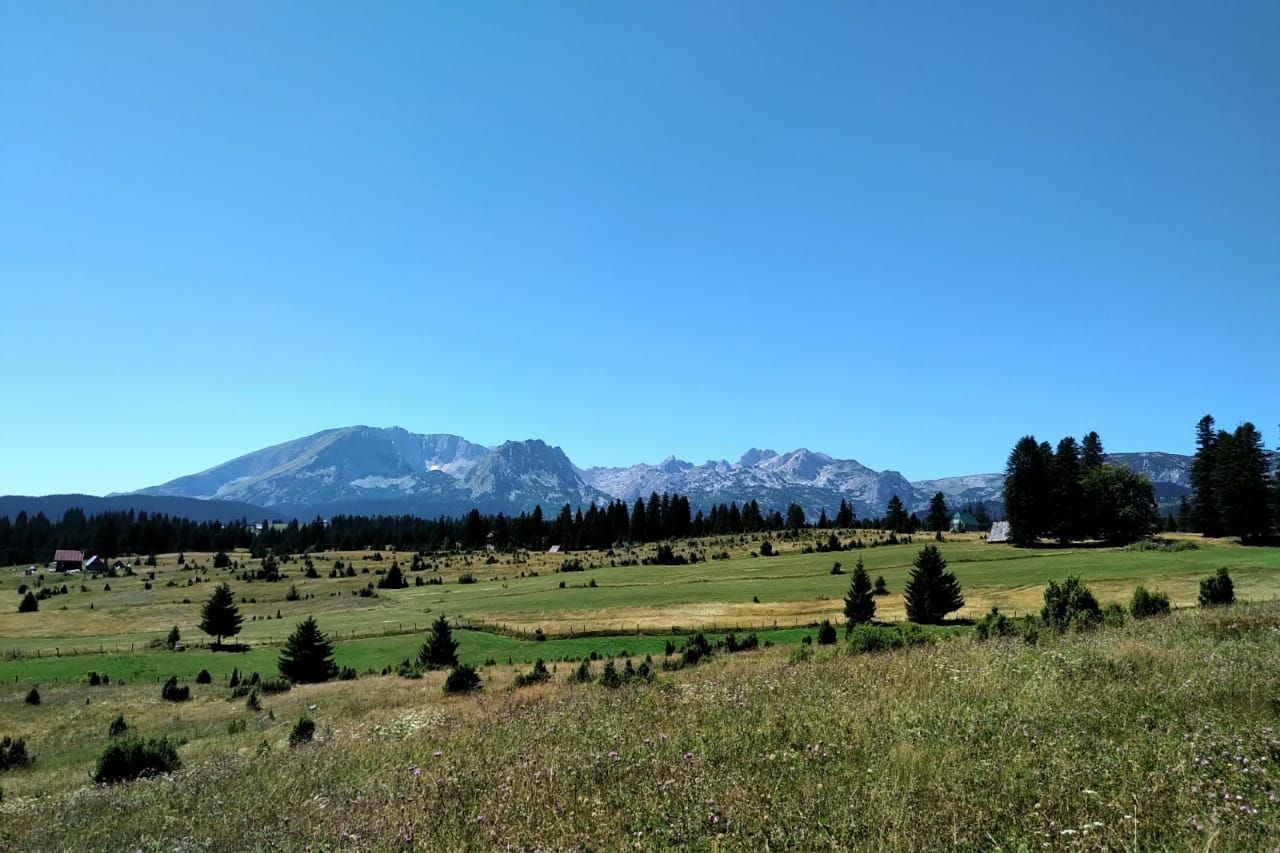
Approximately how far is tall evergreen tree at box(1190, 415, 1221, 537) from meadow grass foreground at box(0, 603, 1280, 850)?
116 meters

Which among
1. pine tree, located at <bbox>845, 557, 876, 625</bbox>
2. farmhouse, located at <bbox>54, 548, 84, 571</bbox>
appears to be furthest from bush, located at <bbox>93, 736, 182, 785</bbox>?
farmhouse, located at <bbox>54, 548, 84, 571</bbox>

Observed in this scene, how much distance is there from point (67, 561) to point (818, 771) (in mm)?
201778

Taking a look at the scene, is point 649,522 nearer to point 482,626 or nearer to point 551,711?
point 482,626

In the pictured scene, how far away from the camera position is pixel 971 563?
86.6 metres

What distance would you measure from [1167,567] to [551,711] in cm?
7238

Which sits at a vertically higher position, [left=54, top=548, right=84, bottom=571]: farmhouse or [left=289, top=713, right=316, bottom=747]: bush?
[left=289, top=713, right=316, bottom=747]: bush

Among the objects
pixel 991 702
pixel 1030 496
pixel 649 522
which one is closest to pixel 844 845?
pixel 991 702

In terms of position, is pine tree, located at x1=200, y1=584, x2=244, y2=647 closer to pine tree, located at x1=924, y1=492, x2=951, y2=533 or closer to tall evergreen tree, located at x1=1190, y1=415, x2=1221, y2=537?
tall evergreen tree, located at x1=1190, y1=415, x2=1221, y2=537

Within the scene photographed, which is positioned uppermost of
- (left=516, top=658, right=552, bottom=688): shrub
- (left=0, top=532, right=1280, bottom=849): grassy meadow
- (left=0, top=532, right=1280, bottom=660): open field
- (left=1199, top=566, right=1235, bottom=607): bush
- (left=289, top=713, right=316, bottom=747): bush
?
(left=0, top=532, right=1280, bottom=849): grassy meadow

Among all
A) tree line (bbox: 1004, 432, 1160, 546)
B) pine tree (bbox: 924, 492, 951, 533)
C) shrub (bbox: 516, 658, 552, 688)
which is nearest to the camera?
shrub (bbox: 516, 658, 552, 688)

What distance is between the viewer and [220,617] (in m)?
69.4

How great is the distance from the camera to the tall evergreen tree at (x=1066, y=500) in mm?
106250

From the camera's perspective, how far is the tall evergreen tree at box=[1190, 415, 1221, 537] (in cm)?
10194

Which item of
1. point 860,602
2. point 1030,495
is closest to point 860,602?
point 860,602
